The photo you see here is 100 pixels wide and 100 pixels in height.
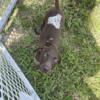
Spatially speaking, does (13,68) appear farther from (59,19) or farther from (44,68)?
(59,19)

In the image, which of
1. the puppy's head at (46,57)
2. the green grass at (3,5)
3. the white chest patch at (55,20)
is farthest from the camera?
the green grass at (3,5)

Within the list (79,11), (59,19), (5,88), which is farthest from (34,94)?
(79,11)

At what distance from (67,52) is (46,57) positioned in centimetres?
37

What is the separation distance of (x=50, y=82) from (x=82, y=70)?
1.29 ft

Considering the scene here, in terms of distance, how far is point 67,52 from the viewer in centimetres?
380

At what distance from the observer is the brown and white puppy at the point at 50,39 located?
352cm

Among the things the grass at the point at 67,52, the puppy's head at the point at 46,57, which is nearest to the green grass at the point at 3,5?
the grass at the point at 67,52

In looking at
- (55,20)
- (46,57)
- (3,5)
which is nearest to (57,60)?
(46,57)

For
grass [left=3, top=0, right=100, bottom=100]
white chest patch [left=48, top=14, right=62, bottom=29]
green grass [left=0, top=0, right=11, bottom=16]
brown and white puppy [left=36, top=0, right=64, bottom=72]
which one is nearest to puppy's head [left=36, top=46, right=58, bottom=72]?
brown and white puppy [left=36, top=0, right=64, bottom=72]

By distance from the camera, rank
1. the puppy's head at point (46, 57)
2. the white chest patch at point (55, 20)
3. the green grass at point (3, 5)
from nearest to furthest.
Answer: the puppy's head at point (46, 57), the white chest patch at point (55, 20), the green grass at point (3, 5)

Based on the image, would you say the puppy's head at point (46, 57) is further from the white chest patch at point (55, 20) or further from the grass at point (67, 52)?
the white chest patch at point (55, 20)

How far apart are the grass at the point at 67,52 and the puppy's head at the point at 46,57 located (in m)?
0.15

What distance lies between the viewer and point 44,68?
3.49 metres

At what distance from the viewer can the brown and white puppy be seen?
3523mm
